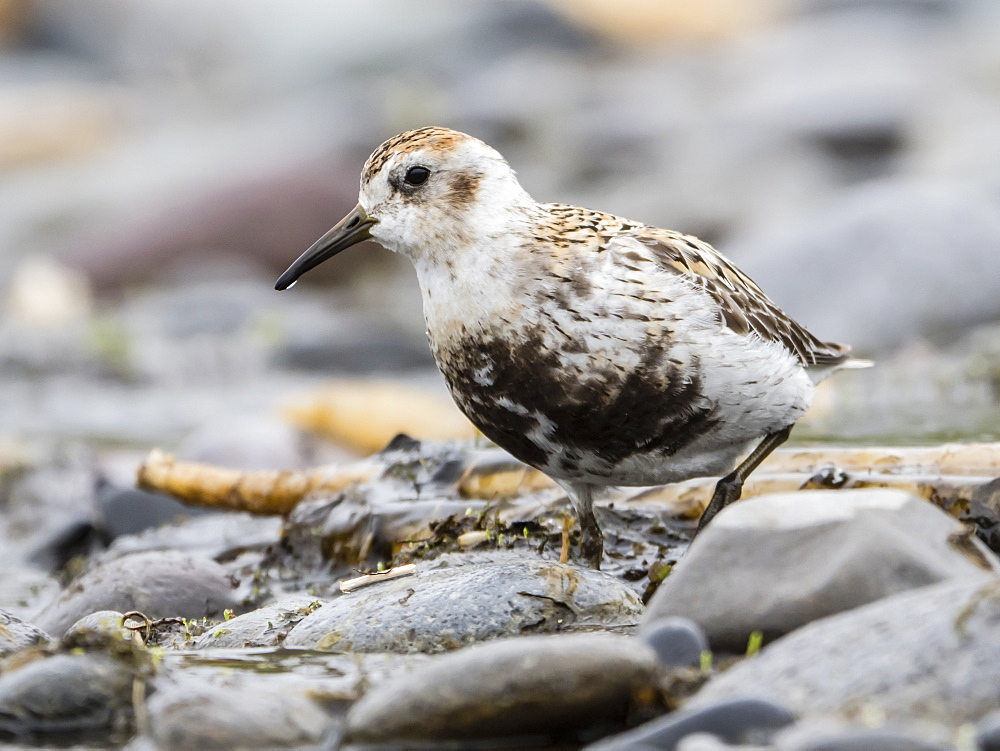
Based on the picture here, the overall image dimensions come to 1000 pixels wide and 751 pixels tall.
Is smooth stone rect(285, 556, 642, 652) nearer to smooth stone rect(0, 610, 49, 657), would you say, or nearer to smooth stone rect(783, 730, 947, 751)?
smooth stone rect(0, 610, 49, 657)

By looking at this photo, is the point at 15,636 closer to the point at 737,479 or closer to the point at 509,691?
the point at 509,691

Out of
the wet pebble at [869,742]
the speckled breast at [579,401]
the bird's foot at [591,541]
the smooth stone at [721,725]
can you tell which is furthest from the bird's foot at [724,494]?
the wet pebble at [869,742]

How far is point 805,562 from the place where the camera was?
3.93m

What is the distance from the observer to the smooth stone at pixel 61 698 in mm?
3855

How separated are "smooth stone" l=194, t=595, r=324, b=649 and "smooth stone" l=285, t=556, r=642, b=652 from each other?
4.9 inches

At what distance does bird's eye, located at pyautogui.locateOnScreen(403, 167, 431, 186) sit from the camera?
5434 millimetres

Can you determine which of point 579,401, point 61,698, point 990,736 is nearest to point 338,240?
point 579,401

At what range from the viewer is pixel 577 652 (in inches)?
140

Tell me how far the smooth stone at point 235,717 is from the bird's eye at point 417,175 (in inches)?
91.7

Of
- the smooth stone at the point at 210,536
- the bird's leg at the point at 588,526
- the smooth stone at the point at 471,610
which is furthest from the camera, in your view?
the smooth stone at the point at 210,536

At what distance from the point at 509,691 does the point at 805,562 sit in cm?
103

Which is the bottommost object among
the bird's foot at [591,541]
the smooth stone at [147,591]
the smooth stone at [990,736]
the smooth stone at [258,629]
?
the smooth stone at [147,591]

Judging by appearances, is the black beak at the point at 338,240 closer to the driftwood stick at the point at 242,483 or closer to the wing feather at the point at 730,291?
the wing feather at the point at 730,291

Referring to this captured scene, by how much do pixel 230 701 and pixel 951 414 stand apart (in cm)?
676
